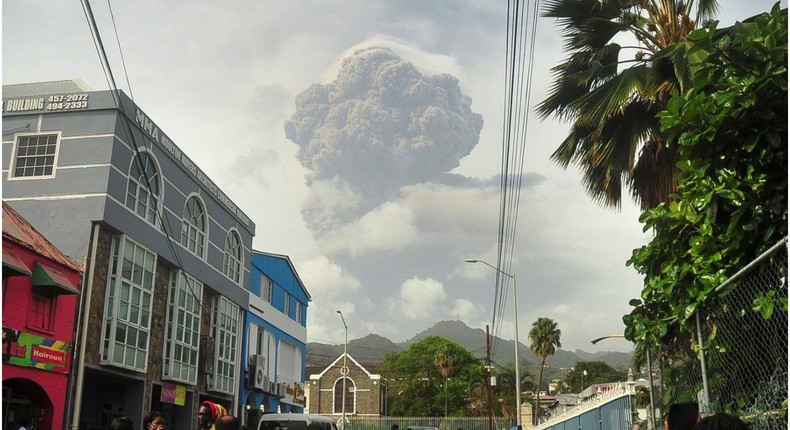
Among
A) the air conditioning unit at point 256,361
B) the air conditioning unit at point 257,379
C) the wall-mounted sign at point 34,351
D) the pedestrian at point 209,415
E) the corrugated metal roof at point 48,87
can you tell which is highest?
the corrugated metal roof at point 48,87

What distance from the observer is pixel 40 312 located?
2020 cm

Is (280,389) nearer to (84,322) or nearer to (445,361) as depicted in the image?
(84,322)

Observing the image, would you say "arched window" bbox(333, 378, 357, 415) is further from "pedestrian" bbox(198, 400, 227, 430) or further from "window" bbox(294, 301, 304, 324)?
"pedestrian" bbox(198, 400, 227, 430)

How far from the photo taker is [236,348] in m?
35.7

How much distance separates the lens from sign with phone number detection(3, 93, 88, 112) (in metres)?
23.9

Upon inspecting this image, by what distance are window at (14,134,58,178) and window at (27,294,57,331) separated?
5137 mm

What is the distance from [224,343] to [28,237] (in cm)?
1404

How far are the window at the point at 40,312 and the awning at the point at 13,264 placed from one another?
122cm

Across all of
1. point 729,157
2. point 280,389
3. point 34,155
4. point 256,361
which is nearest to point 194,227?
point 34,155

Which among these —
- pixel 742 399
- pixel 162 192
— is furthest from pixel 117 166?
pixel 742 399

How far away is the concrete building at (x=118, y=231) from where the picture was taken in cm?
2295

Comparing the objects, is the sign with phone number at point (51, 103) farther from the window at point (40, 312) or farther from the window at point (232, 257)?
the window at point (232, 257)

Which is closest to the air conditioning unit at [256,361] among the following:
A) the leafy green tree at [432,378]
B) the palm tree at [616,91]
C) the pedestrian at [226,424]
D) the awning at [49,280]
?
the awning at [49,280]

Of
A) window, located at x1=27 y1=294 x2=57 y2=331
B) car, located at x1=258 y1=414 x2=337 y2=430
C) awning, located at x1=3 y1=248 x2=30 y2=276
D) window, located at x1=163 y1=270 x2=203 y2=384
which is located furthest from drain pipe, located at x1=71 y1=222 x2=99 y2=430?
car, located at x1=258 y1=414 x2=337 y2=430
